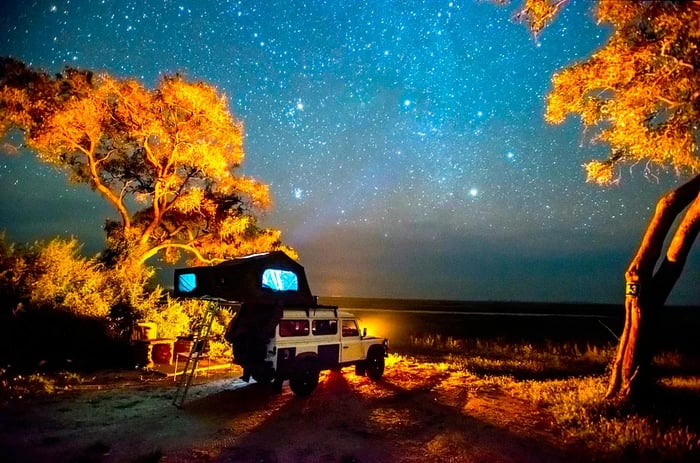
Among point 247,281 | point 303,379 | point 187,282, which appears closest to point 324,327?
point 303,379

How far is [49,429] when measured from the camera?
8.75 meters

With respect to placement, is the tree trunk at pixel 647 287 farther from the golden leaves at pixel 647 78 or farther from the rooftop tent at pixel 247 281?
the rooftop tent at pixel 247 281

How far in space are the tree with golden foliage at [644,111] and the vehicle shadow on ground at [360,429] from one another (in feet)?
12.7

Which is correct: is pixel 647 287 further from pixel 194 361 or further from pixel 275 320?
pixel 194 361

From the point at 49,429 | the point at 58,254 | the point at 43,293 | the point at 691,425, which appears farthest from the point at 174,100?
the point at 691,425

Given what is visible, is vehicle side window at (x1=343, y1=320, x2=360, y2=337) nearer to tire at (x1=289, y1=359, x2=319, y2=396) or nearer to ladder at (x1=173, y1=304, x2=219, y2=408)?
tire at (x1=289, y1=359, x2=319, y2=396)

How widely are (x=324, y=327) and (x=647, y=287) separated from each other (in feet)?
26.4

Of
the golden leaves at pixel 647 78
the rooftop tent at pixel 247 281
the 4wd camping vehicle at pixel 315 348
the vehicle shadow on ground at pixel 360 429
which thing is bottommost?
the vehicle shadow on ground at pixel 360 429

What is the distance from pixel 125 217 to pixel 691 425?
66.8 feet

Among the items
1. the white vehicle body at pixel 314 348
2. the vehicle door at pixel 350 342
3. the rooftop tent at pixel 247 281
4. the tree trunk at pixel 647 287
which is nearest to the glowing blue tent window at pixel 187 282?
the rooftop tent at pixel 247 281

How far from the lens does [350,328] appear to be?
14469 millimetres

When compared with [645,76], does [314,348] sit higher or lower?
lower

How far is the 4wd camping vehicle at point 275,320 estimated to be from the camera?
12.0m

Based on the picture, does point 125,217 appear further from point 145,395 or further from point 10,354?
point 145,395
